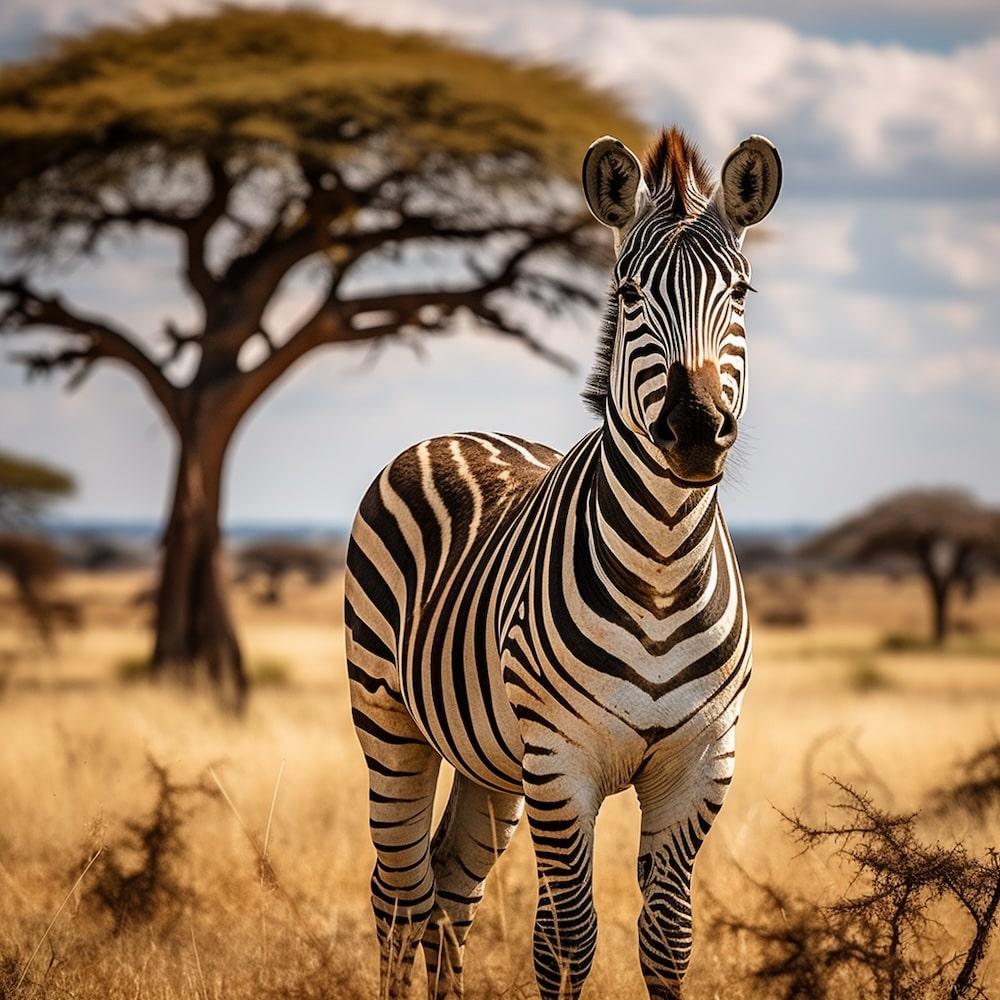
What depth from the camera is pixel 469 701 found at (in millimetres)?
4340

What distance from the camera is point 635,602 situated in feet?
12.5

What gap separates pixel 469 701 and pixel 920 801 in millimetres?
5291

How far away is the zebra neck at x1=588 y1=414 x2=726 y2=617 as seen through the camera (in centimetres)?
378

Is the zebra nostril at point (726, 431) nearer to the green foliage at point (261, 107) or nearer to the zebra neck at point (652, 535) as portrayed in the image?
the zebra neck at point (652, 535)

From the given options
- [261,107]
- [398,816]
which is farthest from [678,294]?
[261,107]

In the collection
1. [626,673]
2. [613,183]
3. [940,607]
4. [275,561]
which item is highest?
[613,183]

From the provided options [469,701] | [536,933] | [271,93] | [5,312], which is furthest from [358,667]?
[5,312]

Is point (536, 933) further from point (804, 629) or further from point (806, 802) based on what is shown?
point (804, 629)

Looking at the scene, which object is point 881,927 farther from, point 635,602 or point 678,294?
point 678,294

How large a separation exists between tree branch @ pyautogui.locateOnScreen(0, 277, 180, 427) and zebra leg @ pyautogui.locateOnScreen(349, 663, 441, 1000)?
10263 mm

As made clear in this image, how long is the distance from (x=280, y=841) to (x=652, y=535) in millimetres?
4736

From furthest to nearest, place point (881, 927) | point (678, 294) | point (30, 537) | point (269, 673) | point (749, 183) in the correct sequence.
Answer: point (30, 537) → point (269, 673) → point (881, 927) → point (749, 183) → point (678, 294)

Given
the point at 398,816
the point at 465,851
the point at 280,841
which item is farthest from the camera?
the point at 280,841

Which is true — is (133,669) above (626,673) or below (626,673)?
below
